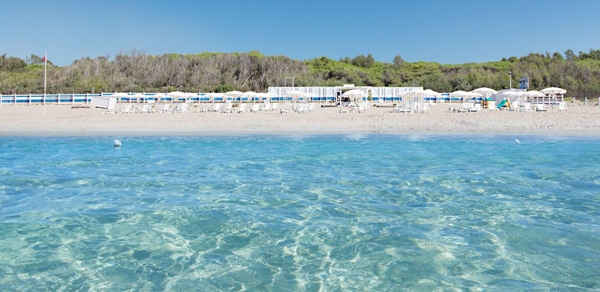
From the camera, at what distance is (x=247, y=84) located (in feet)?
160

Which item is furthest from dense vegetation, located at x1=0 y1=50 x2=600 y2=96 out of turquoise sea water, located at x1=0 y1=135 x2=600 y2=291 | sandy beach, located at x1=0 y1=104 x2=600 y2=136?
turquoise sea water, located at x1=0 y1=135 x2=600 y2=291

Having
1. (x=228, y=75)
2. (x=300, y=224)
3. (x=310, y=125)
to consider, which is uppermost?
(x=228, y=75)

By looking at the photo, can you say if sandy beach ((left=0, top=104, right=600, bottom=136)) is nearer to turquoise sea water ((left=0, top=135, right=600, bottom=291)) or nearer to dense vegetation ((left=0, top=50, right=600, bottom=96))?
turquoise sea water ((left=0, top=135, right=600, bottom=291))

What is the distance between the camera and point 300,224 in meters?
4.86

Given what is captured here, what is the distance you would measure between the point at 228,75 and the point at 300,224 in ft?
161

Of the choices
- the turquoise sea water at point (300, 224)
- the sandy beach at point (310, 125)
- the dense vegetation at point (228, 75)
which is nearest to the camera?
the turquoise sea water at point (300, 224)

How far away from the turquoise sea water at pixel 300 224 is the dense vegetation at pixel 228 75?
32819mm

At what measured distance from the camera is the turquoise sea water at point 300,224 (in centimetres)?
346

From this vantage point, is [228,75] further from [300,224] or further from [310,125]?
[300,224]

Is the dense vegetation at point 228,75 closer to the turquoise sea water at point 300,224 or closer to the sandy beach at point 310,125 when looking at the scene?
the sandy beach at point 310,125

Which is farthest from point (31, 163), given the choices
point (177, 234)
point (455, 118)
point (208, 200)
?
point (455, 118)

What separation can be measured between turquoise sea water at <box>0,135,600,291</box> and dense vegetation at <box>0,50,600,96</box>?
108 feet

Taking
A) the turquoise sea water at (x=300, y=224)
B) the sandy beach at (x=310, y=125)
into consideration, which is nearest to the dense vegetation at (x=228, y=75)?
the sandy beach at (x=310, y=125)

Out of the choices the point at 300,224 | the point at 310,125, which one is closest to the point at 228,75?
the point at 310,125
